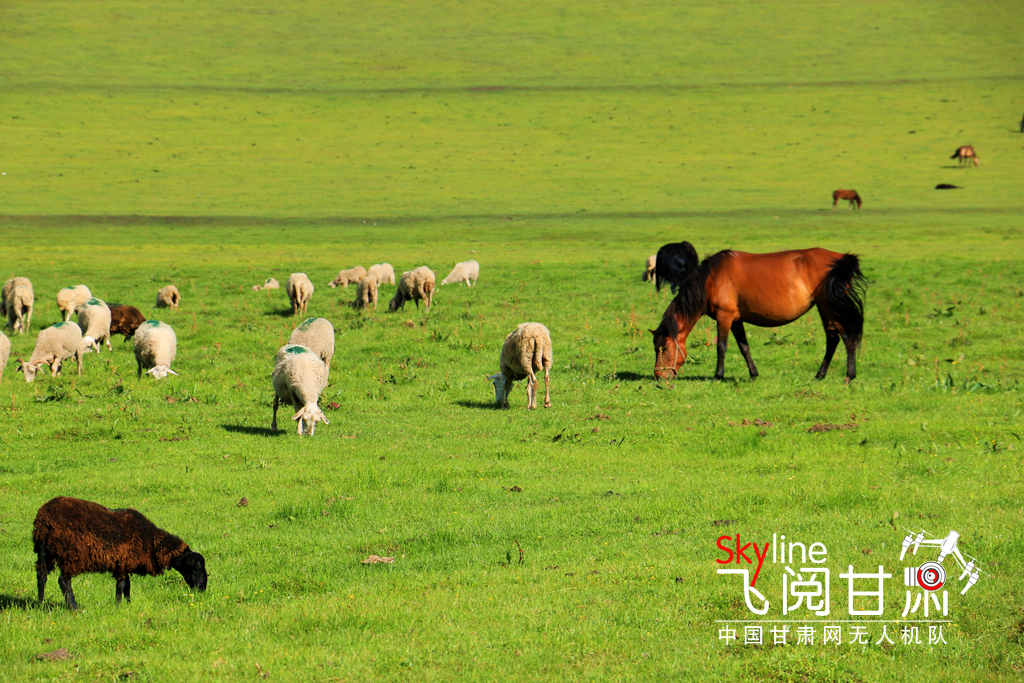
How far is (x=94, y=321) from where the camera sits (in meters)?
21.7

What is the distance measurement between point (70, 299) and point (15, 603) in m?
19.5

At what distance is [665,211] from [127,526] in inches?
2076

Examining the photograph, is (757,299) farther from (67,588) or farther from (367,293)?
(67,588)

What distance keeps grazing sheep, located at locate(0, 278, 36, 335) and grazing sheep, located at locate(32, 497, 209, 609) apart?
18.3 metres

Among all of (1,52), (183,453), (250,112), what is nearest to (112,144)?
(250,112)

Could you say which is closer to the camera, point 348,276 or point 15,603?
point 15,603

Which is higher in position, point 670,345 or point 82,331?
point 82,331

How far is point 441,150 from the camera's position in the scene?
259 feet

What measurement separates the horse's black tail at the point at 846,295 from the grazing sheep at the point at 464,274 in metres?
16.3

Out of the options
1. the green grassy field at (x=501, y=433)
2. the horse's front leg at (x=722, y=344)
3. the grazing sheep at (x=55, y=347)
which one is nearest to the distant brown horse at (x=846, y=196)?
the green grassy field at (x=501, y=433)

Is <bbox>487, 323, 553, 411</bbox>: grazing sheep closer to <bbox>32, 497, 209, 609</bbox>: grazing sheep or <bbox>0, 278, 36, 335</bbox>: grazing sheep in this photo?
<bbox>32, 497, 209, 609</bbox>: grazing sheep

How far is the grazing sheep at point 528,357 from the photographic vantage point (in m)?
16.2

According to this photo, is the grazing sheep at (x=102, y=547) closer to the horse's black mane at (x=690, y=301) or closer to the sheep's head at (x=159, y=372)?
the sheep's head at (x=159, y=372)

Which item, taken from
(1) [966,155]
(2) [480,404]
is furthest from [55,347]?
(1) [966,155]
